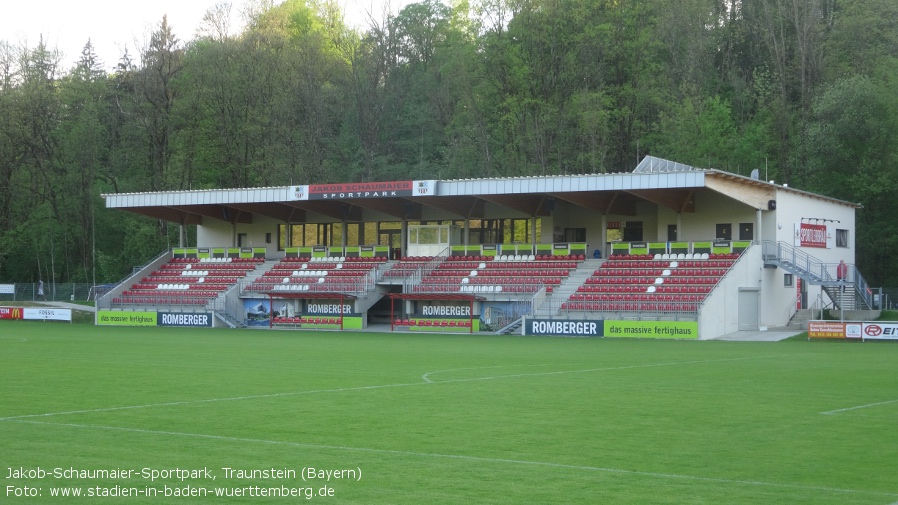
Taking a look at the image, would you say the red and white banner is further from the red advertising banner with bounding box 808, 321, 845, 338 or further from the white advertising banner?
the white advertising banner

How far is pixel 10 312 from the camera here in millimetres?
62812

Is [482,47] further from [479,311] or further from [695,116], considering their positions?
[479,311]

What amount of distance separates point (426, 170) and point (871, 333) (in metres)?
43.7

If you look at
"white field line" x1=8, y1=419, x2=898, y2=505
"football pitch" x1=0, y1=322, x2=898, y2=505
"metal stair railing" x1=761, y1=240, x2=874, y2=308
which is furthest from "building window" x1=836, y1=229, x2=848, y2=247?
"white field line" x1=8, y1=419, x2=898, y2=505

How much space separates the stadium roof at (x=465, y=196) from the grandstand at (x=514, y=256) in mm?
105

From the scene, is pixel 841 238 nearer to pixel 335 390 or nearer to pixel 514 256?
pixel 514 256

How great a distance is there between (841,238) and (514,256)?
18463 millimetres

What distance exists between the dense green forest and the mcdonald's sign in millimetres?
18736

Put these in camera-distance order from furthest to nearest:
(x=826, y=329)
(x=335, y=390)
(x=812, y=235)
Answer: (x=812, y=235)
(x=826, y=329)
(x=335, y=390)

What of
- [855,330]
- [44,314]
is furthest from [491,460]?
[44,314]

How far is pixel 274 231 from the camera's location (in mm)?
67000

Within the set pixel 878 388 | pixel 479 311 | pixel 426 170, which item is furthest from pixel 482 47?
pixel 878 388

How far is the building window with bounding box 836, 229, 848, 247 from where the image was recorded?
55.7 m

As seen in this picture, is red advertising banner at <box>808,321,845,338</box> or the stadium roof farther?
the stadium roof
